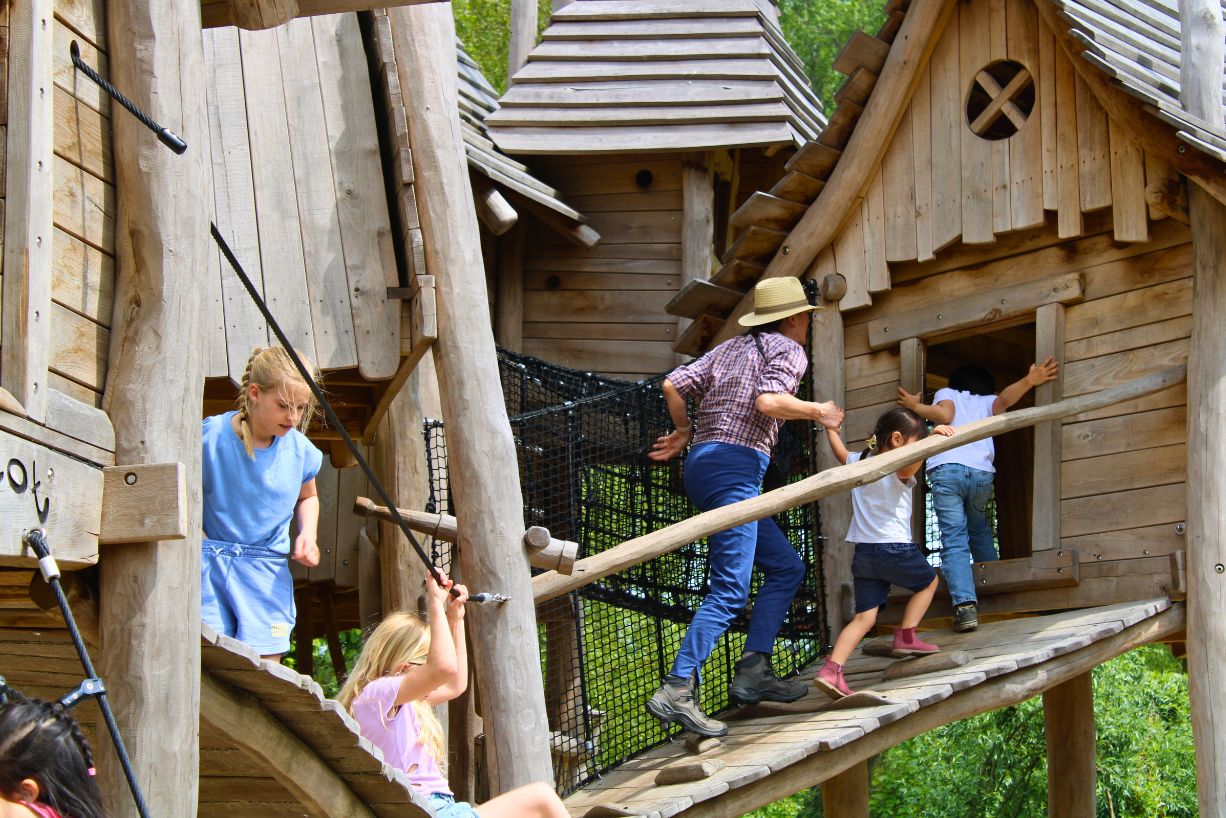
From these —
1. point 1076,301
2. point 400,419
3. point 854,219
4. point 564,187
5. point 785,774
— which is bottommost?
point 785,774

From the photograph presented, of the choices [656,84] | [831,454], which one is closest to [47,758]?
[831,454]

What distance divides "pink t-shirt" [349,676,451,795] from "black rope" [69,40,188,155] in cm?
184

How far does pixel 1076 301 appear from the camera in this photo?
8.06 m

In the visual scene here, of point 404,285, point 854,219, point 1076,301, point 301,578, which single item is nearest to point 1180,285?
point 1076,301

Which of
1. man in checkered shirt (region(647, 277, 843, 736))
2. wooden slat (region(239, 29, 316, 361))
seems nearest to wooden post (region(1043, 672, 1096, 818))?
man in checkered shirt (region(647, 277, 843, 736))

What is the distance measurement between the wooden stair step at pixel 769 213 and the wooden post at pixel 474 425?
98.9 inches

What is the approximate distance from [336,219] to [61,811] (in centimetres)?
375

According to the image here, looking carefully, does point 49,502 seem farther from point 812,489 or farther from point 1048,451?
point 1048,451

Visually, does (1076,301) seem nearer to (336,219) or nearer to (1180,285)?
(1180,285)

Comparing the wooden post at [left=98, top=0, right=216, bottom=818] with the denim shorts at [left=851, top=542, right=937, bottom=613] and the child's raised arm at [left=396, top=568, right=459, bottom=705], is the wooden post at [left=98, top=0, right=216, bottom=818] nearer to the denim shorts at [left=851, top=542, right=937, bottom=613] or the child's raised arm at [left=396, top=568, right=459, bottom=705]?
the child's raised arm at [left=396, top=568, right=459, bottom=705]

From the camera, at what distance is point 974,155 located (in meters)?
8.47

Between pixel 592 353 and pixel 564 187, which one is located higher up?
pixel 564 187

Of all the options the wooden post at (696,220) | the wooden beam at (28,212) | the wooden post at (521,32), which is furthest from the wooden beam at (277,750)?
the wooden post at (521,32)

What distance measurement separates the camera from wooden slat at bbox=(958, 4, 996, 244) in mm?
8352
